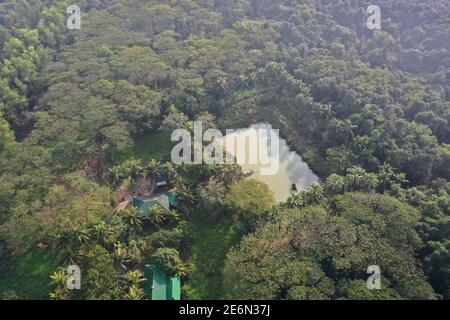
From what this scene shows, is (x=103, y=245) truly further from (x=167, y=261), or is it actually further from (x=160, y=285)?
(x=160, y=285)

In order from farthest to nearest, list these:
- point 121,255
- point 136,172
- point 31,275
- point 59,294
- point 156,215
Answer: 1. point 136,172
2. point 156,215
3. point 31,275
4. point 121,255
5. point 59,294

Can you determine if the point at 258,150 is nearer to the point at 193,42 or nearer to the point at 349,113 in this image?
the point at 349,113

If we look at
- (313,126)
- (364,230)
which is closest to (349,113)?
(313,126)

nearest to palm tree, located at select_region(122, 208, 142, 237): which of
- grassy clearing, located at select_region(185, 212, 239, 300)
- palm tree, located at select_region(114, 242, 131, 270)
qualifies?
palm tree, located at select_region(114, 242, 131, 270)

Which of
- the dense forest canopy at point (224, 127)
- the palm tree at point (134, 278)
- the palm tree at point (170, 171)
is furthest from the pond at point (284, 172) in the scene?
the palm tree at point (134, 278)

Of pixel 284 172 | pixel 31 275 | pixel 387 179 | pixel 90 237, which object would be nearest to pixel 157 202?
pixel 90 237

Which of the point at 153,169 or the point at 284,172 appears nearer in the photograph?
the point at 153,169
